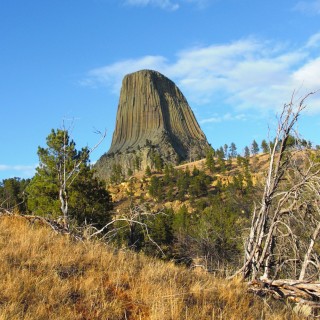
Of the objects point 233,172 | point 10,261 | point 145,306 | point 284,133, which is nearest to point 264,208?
point 284,133

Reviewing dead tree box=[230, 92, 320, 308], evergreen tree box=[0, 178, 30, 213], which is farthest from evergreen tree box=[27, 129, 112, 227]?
dead tree box=[230, 92, 320, 308]

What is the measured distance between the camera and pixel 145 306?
454 cm

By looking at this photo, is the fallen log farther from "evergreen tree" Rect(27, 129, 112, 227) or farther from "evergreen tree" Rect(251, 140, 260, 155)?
"evergreen tree" Rect(251, 140, 260, 155)

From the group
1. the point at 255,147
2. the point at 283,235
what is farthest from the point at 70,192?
the point at 255,147

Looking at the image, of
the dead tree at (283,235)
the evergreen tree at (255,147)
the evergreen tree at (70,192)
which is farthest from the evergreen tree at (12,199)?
the evergreen tree at (255,147)

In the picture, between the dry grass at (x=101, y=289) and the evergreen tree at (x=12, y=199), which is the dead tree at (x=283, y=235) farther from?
the evergreen tree at (x=12, y=199)

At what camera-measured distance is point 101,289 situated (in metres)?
4.72

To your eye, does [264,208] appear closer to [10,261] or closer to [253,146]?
[10,261]

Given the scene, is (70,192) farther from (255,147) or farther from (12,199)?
(255,147)

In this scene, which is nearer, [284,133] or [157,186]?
[284,133]

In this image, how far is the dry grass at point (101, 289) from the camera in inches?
166

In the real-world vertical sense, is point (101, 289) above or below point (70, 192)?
below

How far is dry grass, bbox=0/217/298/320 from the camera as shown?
421 centimetres

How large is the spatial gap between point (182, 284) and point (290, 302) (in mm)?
1694
